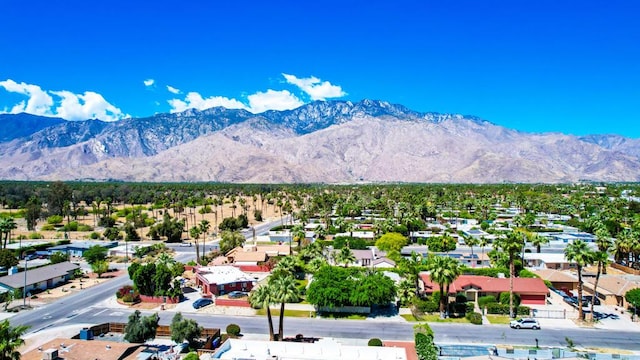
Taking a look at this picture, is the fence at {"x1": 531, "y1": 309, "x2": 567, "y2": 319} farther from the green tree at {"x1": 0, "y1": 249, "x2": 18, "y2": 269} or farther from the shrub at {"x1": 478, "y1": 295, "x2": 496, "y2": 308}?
the green tree at {"x1": 0, "y1": 249, "x2": 18, "y2": 269}

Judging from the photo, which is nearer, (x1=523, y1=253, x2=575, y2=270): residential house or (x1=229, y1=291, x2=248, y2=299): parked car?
(x1=229, y1=291, x2=248, y2=299): parked car

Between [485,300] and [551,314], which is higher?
[485,300]

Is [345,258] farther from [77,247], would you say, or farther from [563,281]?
[77,247]

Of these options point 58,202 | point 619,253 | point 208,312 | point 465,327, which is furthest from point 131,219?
point 619,253

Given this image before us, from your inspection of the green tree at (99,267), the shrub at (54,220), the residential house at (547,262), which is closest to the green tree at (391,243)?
the residential house at (547,262)

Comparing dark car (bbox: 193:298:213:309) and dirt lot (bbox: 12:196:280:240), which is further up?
dirt lot (bbox: 12:196:280:240)

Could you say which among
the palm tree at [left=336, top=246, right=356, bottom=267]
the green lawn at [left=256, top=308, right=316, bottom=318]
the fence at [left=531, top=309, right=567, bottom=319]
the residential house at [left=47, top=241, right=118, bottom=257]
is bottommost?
the fence at [left=531, top=309, right=567, bottom=319]

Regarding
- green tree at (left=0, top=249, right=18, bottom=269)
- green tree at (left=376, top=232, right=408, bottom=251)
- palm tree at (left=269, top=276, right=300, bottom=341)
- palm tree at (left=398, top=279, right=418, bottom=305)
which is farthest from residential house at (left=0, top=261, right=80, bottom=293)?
green tree at (left=376, top=232, right=408, bottom=251)

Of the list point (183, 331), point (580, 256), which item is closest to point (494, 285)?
point (580, 256)
